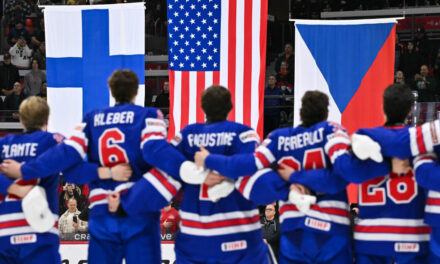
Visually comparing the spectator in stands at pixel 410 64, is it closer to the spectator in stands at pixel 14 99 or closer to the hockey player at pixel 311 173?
the spectator in stands at pixel 14 99

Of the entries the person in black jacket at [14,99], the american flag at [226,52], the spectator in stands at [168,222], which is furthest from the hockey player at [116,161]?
the person in black jacket at [14,99]

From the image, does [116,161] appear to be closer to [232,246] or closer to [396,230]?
[232,246]

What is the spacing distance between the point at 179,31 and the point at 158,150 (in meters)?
3.47

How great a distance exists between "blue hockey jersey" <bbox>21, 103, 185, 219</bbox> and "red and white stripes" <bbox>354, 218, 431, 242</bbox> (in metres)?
1.42

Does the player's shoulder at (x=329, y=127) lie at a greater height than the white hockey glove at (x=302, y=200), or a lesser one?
greater

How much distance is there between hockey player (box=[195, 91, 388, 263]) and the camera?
447 centimetres

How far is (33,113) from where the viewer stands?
4941mm

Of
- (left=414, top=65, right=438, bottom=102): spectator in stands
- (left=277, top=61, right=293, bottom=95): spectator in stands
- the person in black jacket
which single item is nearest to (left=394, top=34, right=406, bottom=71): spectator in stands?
(left=414, top=65, right=438, bottom=102): spectator in stands

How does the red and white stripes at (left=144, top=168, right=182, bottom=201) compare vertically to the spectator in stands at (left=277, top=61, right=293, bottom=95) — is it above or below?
below

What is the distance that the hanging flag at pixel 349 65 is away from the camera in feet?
25.2

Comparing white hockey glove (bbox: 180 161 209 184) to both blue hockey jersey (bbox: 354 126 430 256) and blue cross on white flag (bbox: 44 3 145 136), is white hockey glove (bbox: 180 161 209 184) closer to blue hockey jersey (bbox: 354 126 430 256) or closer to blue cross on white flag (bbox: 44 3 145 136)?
blue hockey jersey (bbox: 354 126 430 256)

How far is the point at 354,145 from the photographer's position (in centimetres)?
437

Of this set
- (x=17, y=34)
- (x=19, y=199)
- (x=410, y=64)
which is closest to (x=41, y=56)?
(x=17, y=34)

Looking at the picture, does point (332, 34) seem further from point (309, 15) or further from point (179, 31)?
point (309, 15)
